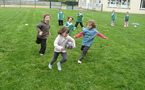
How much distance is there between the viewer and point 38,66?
17.3 ft

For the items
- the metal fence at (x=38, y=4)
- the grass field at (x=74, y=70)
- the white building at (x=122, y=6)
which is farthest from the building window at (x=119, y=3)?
the grass field at (x=74, y=70)

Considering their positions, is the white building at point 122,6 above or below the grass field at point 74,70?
above

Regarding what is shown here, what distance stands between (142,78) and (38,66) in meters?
3.70

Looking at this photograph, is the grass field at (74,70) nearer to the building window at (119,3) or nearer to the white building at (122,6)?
the white building at (122,6)

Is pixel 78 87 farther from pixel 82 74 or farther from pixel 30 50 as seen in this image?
pixel 30 50

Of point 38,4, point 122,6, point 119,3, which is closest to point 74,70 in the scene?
point 122,6

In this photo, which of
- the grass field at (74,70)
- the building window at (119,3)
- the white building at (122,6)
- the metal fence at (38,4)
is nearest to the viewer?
the grass field at (74,70)

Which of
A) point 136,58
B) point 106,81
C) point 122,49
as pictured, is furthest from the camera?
point 122,49

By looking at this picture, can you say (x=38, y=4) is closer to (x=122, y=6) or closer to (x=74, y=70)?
(x=122, y=6)

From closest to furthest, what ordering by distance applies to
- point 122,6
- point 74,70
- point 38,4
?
point 74,70
point 122,6
point 38,4

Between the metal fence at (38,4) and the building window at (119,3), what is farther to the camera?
the metal fence at (38,4)

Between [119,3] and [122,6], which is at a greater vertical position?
[119,3]

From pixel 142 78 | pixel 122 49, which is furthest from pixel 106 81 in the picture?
pixel 122 49

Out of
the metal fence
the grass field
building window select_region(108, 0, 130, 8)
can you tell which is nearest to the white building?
building window select_region(108, 0, 130, 8)
